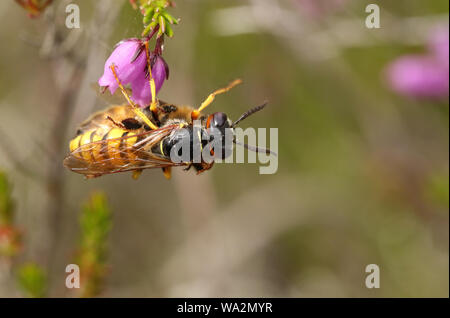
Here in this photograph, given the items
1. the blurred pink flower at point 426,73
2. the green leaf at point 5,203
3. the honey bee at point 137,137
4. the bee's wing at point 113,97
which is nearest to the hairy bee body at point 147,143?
the honey bee at point 137,137

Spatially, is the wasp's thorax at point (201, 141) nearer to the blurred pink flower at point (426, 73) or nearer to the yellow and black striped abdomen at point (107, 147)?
the yellow and black striped abdomen at point (107, 147)

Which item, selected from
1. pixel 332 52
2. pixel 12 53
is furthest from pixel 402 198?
pixel 12 53

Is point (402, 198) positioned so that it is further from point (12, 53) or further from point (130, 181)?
point (12, 53)

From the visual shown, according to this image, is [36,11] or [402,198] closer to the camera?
[36,11]

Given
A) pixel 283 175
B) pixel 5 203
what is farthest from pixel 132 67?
pixel 283 175

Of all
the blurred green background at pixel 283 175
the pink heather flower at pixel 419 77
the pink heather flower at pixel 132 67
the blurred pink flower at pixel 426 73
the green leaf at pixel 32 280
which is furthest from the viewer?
the blurred green background at pixel 283 175

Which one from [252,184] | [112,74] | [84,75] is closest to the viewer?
[112,74]
